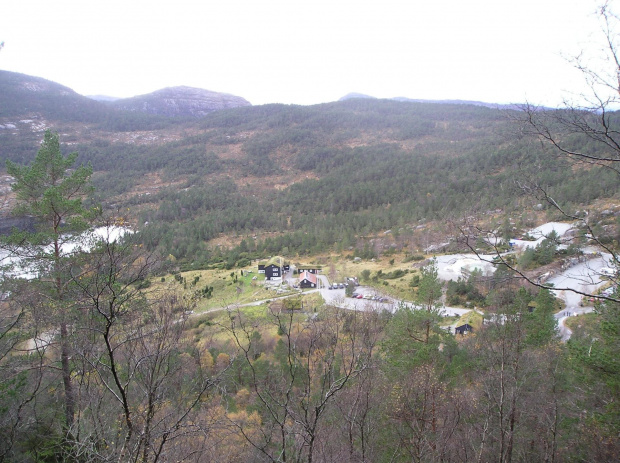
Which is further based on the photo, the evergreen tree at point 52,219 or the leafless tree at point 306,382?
the evergreen tree at point 52,219

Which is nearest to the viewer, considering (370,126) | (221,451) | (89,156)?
(221,451)

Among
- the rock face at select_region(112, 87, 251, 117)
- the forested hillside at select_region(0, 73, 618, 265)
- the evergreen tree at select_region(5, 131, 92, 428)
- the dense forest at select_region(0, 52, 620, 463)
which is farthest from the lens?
the rock face at select_region(112, 87, 251, 117)

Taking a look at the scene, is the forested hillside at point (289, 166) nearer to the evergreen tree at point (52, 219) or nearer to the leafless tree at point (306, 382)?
the leafless tree at point (306, 382)

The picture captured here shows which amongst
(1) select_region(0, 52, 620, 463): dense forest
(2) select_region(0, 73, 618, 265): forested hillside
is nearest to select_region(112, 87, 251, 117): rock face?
(2) select_region(0, 73, 618, 265): forested hillside

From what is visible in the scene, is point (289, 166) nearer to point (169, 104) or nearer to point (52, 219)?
point (52, 219)

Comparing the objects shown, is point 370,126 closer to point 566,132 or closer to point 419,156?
point 419,156

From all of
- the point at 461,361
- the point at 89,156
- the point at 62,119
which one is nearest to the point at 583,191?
the point at 461,361

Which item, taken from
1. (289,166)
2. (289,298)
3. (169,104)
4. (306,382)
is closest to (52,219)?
(306,382)

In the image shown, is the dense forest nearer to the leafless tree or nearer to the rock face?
the leafless tree

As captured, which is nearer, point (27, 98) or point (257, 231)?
point (257, 231)

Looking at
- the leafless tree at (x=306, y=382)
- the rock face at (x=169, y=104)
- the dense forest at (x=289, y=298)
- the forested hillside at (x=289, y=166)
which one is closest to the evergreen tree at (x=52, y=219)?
the dense forest at (x=289, y=298)

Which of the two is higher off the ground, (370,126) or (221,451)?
(370,126)
